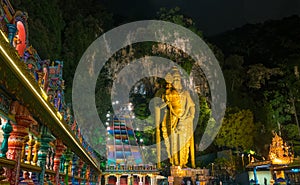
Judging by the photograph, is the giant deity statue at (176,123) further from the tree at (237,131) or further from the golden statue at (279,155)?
the golden statue at (279,155)

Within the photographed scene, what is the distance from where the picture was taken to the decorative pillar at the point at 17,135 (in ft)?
9.59

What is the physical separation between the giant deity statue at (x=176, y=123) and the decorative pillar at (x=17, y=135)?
11322mm

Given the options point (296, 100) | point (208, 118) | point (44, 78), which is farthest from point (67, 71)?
point (296, 100)

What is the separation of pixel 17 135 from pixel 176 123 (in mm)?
11873

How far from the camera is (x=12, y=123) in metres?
3.06

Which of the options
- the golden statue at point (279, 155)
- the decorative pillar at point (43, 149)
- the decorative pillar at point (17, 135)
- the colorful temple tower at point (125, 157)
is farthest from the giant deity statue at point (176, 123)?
the decorative pillar at point (17, 135)

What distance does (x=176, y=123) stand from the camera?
1460 centimetres

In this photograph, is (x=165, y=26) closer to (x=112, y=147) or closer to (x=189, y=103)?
(x=189, y=103)

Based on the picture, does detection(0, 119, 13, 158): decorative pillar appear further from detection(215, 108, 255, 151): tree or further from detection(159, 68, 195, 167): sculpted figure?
detection(215, 108, 255, 151): tree

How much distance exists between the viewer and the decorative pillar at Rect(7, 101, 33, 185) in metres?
2.92

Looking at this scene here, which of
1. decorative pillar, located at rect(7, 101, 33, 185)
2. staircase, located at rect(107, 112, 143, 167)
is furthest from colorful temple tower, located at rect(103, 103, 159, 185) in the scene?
decorative pillar, located at rect(7, 101, 33, 185)

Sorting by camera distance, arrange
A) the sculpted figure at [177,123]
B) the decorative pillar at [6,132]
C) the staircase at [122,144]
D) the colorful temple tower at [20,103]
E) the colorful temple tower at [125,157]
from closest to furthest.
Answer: the colorful temple tower at [20,103]
the decorative pillar at [6,132]
the sculpted figure at [177,123]
the colorful temple tower at [125,157]
the staircase at [122,144]

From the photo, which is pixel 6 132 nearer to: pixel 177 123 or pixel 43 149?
pixel 43 149

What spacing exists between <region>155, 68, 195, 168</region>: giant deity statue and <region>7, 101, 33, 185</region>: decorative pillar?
1132cm
